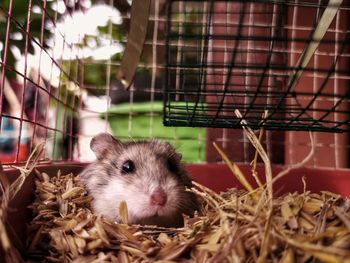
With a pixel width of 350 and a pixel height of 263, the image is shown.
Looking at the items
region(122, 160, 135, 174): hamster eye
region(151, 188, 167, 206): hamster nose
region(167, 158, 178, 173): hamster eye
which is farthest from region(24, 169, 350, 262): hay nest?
region(167, 158, 178, 173): hamster eye

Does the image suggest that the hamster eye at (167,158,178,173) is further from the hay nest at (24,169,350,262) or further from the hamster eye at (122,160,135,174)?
the hay nest at (24,169,350,262)

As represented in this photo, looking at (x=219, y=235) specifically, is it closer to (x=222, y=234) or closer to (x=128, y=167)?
(x=222, y=234)

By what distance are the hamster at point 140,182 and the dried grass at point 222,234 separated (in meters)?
0.12

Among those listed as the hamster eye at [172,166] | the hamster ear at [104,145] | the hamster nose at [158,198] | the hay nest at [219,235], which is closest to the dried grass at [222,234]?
the hay nest at [219,235]

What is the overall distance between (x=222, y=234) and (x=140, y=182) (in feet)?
2.18

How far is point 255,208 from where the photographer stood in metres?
Answer: 1.38

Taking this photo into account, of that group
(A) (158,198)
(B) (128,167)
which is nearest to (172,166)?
(B) (128,167)

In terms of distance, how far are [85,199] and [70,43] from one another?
4.53ft

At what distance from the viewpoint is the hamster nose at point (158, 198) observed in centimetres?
186

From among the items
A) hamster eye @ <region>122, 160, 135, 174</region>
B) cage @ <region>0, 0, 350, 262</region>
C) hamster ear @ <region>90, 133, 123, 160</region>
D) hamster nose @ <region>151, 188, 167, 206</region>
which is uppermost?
cage @ <region>0, 0, 350, 262</region>

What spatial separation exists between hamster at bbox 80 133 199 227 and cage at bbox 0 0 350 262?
244 mm

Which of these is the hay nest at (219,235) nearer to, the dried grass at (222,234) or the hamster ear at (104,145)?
the dried grass at (222,234)

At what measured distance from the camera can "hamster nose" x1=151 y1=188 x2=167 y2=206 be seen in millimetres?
1855

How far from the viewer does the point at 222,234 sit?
1.42 m
